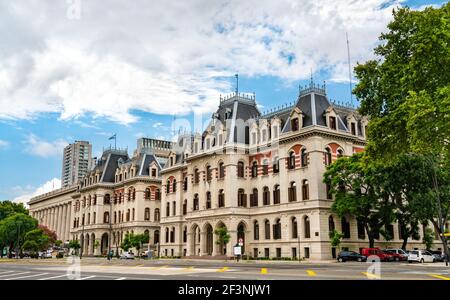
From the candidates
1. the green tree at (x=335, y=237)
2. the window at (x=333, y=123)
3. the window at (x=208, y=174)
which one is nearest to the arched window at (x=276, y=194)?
the green tree at (x=335, y=237)

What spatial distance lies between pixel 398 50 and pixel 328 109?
1082 inches

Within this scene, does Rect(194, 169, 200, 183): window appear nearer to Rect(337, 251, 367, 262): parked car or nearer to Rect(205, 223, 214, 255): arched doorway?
Rect(205, 223, 214, 255): arched doorway

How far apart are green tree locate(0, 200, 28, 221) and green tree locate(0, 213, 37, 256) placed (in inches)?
702

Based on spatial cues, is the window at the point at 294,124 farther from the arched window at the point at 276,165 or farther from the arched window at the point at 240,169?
the arched window at the point at 240,169

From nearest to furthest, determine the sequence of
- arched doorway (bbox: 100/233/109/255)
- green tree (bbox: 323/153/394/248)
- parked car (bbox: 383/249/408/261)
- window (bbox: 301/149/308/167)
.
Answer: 1. green tree (bbox: 323/153/394/248)
2. parked car (bbox: 383/249/408/261)
3. window (bbox: 301/149/308/167)
4. arched doorway (bbox: 100/233/109/255)

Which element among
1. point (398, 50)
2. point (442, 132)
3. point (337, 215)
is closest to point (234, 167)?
point (337, 215)

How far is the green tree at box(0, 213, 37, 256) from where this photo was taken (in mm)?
89312

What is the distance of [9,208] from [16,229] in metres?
25.2

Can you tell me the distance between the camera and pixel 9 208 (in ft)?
369

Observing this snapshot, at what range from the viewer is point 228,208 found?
203 ft

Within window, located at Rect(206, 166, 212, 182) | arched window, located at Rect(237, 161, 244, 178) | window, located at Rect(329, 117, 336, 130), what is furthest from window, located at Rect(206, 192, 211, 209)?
window, located at Rect(329, 117, 336, 130)

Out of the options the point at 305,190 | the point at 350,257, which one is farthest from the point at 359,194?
the point at 350,257

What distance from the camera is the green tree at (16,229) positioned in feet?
293

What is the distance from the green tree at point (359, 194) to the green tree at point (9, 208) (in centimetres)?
8421
